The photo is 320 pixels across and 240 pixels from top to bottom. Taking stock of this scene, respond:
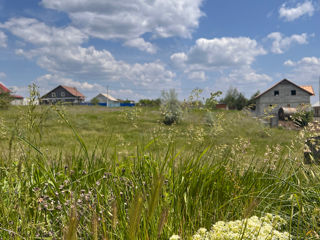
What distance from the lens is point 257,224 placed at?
1.89m

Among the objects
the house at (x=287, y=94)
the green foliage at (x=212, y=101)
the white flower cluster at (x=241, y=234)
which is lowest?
the white flower cluster at (x=241, y=234)

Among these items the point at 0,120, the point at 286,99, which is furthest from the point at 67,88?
the point at 0,120

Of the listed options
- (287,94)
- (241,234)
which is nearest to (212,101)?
(241,234)

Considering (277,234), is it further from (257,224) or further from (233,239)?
(233,239)

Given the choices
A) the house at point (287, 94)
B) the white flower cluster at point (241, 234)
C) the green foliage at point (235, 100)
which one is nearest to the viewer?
the white flower cluster at point (241, 234)

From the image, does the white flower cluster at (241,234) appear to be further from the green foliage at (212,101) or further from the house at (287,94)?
the house at (287,94)

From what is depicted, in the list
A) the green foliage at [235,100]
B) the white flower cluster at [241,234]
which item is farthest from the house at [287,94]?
the white flower cluster at [241,234]

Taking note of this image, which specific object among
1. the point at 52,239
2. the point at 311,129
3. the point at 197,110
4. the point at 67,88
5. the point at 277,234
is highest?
the point at 67,88

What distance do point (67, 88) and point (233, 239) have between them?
77300 millimetres

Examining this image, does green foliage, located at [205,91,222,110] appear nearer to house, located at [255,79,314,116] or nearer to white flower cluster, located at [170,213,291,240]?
white flower cluster, located at [170,213,291,240]

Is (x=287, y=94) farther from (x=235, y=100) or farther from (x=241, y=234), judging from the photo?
(x=241, y=234)

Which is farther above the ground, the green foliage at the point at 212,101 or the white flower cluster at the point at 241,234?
the green foliage at the point at 212,101

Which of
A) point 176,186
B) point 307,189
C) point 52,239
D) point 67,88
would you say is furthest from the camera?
point 67,88

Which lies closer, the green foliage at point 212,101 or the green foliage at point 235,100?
the green foliage at point 212,101
